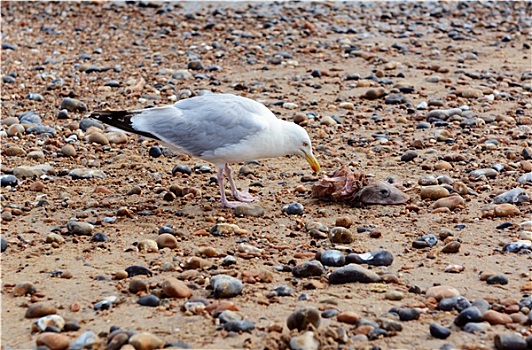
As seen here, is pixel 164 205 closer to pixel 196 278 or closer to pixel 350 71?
pixel 196 278

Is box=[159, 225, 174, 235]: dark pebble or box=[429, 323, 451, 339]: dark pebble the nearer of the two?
box=[429, 323, 451, 339]: dark pebble

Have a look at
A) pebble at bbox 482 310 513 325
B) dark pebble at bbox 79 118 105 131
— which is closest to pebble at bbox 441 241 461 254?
pebble at bbox 482 310 513 325

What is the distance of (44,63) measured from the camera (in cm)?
1166

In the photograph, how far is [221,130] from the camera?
21.2ft

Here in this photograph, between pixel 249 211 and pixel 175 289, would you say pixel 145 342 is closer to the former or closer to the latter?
pixel 175 289

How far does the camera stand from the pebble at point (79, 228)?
5.77m

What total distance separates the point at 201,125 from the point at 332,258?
72.3 inches

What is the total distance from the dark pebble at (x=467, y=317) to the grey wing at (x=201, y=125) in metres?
2.57

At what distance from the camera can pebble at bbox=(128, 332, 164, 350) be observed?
4.00 metres

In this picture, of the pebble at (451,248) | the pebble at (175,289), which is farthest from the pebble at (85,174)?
the pebble at (451,248)

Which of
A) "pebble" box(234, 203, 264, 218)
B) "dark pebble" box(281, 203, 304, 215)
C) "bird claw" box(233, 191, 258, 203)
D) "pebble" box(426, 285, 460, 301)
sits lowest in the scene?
"bird claw" box(233, 191, 258, 203)

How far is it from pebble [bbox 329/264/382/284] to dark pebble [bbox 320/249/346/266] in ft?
0.81

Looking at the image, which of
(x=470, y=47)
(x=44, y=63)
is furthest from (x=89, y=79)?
(x=470, y=47)

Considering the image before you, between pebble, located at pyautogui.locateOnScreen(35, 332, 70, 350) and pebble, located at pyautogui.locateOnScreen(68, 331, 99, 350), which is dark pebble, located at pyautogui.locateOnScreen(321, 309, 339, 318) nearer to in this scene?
pebble, located at pyautogui.locateOnScreen(68, 331, 99, 350)
